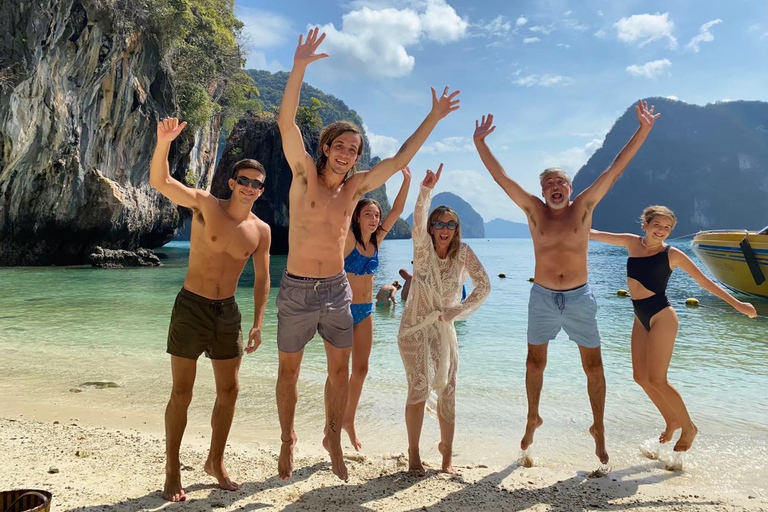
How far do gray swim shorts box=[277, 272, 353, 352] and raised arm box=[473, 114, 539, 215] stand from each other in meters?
1.90

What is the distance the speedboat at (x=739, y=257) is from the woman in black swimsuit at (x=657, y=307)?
13.9 metres

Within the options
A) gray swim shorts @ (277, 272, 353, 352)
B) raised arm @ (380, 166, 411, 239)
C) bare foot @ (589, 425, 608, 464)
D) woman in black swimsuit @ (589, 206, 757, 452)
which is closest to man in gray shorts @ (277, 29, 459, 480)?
gray swim shorts @ (277, 272, 353, 352)

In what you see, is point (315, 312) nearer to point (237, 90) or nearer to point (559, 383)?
point (559, 383)

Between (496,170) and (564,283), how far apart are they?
117 cm

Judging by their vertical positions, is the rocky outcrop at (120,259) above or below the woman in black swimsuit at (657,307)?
below

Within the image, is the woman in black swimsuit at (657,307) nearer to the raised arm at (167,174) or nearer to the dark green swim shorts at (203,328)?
the dark green swim shorts at (203,328)

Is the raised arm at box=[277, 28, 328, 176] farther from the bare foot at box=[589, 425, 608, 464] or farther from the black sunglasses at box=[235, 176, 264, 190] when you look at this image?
the bare foot at box=[589, 425, 608, 464]

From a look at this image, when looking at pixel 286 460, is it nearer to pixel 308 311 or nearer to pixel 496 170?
pixel 308 311

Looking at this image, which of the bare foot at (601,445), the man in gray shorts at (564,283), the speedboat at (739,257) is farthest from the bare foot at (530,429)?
the speedboat at (739,257)

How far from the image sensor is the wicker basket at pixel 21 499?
8.38ft

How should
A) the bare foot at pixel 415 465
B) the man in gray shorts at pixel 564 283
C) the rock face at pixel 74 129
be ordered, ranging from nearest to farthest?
the bare foot at pixel 415 465 → the man in gray shorts at pixel 564 283 → the rock face at pixel 74 129

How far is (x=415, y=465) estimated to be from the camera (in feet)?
12.5

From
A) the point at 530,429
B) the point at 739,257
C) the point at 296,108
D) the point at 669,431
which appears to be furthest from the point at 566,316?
the point at 739,257

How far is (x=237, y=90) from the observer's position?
129 feet
